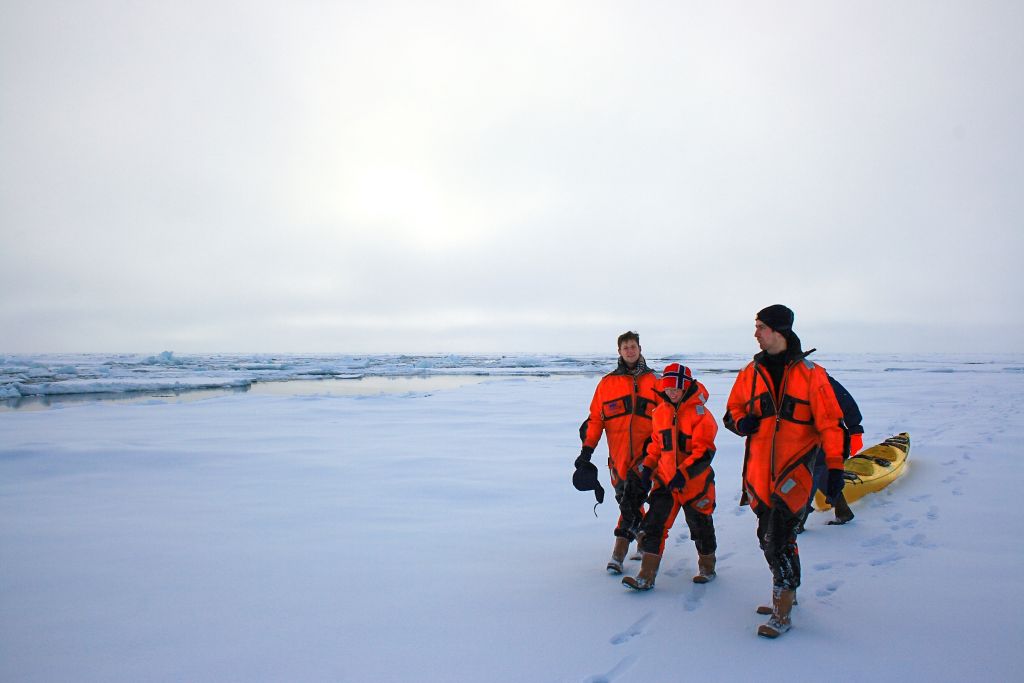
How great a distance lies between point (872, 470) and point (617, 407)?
4935 millimetres

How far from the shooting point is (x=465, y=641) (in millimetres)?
3400

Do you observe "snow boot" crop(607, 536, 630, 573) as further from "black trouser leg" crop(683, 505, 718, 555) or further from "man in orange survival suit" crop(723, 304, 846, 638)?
"man in orange survival suit" crop(723, 304, 846, 638)

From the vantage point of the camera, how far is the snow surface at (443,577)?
316 centimetres

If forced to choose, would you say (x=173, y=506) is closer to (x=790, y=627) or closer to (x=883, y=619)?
(x=790, y=627)

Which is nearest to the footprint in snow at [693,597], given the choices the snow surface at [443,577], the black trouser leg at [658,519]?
the snow surface at [443,577]

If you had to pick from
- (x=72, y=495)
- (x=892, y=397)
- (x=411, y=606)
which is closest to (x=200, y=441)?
(x=72, y=495)

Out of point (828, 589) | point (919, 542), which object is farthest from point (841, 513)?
point (828, 589)

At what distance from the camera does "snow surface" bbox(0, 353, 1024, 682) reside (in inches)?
125

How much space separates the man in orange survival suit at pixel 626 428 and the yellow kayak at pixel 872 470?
3155 mm

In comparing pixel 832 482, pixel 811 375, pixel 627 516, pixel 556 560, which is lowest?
pixel 556 560

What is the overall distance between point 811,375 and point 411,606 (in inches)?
126

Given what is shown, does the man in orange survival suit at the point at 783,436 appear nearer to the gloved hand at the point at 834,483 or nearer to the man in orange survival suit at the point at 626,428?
the gloved hand at the point at 834,483

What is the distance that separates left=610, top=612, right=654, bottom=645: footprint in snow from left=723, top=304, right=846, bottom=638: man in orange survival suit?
2.39 feet

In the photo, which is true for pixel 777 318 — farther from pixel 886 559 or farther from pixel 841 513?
pixel 841 513
